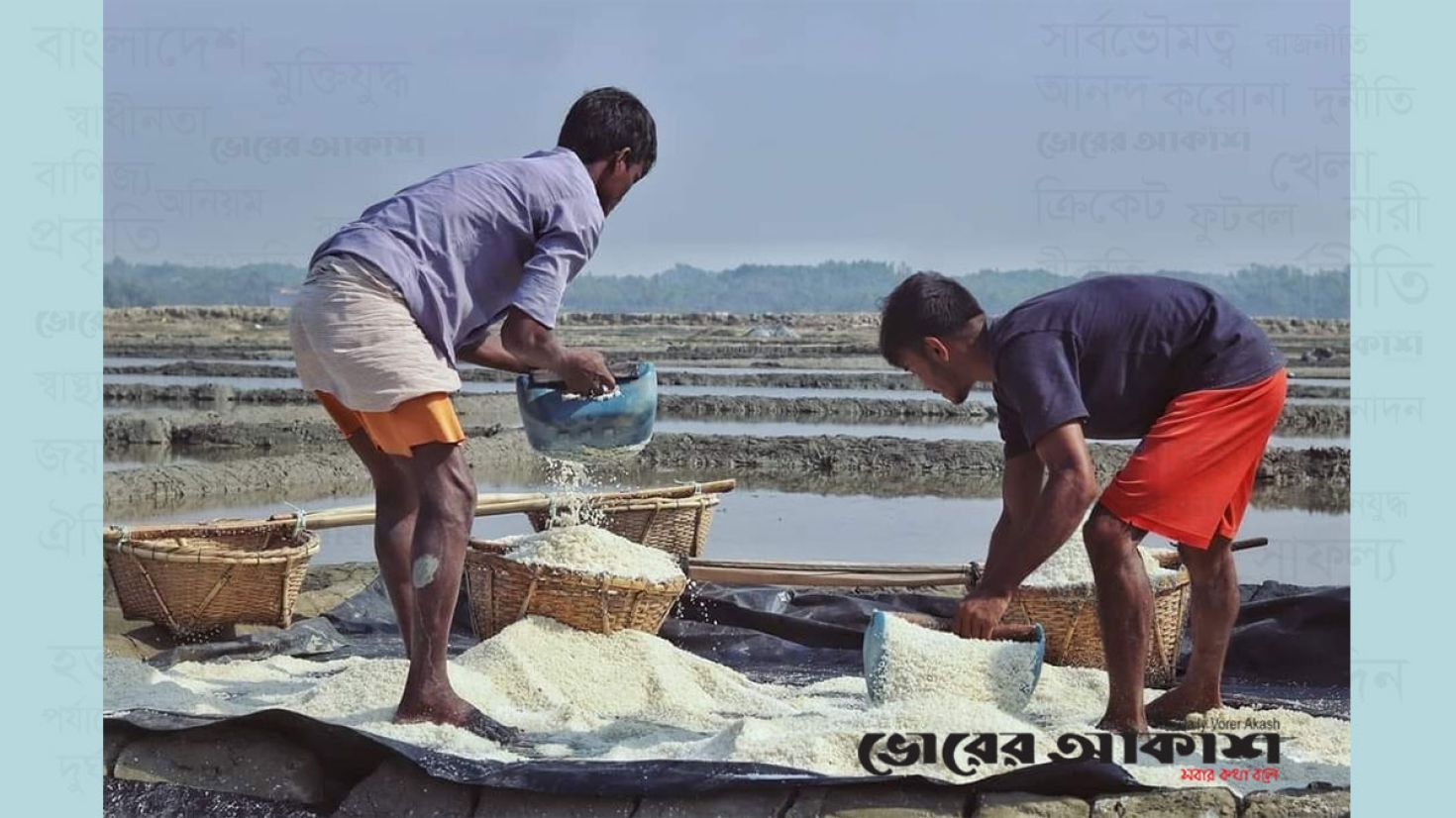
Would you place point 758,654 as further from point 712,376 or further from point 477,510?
point 712,376

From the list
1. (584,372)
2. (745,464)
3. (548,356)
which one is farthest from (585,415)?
(745,464)

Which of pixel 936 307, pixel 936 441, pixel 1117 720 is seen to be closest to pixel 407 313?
pixel 936 307

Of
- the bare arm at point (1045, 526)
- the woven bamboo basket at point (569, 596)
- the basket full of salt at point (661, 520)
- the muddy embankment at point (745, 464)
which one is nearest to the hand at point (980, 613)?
the bare arm at point (1045, 526)

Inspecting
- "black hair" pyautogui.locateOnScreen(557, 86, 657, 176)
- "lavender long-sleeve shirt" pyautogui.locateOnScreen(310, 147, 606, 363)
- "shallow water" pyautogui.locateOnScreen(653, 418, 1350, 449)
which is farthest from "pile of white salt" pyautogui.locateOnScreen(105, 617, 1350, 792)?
"shallow water" pyautogui.locateOnScreen(653, 418, 1350, 449)

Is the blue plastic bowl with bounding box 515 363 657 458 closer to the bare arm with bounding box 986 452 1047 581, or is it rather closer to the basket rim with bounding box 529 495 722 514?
the bare arm with bounding box 986 452 1047 581

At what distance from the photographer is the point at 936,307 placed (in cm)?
394

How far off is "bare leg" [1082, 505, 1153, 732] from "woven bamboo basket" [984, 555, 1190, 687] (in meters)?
1.10

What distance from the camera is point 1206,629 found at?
4.14 m

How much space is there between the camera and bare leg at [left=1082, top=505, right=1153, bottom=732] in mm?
3834

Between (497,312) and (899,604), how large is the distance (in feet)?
Result: 8.13

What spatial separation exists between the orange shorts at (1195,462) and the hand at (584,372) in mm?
1190

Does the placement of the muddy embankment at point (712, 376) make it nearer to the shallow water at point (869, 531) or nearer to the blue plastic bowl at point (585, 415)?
the shallow water at point (869, 531)

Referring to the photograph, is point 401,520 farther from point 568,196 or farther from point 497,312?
point 568,196

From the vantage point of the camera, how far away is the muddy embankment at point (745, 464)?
35.2 feet
